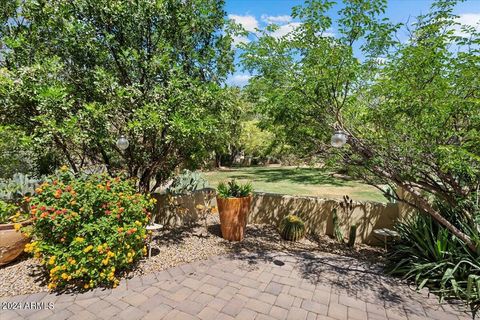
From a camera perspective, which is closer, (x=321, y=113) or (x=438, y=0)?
(x=438, y=0)

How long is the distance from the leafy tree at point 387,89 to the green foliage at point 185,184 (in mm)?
3587

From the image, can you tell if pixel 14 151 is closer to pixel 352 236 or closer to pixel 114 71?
pixel 114 71

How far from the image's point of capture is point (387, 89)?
351 cm

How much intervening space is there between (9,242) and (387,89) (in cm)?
632

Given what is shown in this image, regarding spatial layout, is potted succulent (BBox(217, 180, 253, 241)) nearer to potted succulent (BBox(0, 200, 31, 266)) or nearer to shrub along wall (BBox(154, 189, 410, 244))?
shrub along wall (BBox(154, 189, 410, 244))

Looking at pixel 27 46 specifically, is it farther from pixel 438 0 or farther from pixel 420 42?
pixel 438 0

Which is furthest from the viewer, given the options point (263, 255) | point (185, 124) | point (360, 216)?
point (360, 216)

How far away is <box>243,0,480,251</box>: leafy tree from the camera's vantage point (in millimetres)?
3223

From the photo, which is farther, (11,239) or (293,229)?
(293,229)

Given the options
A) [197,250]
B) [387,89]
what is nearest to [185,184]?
[197,250]

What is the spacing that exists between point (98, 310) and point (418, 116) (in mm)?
4938

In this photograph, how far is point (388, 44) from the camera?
3703 millimetres

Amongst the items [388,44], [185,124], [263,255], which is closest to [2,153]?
[185,124]

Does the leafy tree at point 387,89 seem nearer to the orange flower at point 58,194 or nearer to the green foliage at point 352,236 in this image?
the green foliage at point 352,236
